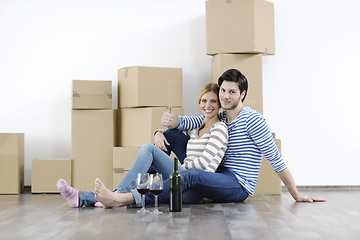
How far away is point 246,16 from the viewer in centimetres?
377

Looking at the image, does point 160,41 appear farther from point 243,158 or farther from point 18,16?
point 243,158

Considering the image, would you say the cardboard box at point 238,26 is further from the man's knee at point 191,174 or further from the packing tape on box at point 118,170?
the man's knee at point 191,174

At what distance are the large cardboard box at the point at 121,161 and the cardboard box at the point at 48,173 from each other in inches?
15.8

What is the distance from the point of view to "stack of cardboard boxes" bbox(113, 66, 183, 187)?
153 inches

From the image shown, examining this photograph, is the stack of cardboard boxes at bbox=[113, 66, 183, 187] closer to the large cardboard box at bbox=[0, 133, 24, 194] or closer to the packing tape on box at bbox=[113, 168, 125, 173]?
the packing tape on box at bbox=[113, 168, 125, 173]

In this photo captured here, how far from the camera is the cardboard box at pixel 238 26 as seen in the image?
12.4 feet

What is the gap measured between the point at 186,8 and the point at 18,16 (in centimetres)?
156

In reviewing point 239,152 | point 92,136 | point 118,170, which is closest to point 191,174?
point 239,152

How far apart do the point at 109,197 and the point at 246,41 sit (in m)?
1.79

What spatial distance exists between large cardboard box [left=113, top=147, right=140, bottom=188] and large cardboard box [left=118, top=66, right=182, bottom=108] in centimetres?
38

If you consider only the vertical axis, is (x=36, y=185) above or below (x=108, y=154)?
below

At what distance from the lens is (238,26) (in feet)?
12.4

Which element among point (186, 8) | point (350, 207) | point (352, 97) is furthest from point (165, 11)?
point (350, 207)

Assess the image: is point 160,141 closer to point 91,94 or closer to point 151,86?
point 151,86
